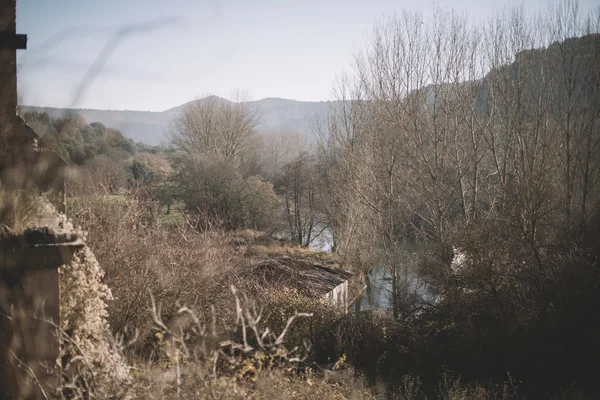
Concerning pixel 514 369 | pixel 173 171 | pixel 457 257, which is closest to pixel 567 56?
pixel 457 257

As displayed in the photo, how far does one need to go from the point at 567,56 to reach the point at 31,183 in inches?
643

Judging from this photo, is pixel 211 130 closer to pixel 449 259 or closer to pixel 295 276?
pixel 295 276

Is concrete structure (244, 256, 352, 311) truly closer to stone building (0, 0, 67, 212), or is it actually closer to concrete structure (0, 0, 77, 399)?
stone building (0, 0, 67, 212)

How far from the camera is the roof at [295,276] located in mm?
14961

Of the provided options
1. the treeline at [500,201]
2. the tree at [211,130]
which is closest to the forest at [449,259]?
the treeline at [500,201]

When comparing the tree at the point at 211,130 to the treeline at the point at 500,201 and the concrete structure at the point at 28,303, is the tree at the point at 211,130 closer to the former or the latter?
the treeline at the point at 500,201

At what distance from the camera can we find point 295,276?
15.6 meters

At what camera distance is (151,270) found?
11125 millimetres

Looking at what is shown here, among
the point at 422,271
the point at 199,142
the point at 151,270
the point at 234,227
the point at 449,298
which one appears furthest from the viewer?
the point at 199,142

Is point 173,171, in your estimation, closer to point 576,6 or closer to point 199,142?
point 199,142

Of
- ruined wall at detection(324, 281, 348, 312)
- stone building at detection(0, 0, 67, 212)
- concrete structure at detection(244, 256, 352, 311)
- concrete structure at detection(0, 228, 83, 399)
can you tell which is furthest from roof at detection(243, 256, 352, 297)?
concrete structure at detection(0, 228, 83, 399)

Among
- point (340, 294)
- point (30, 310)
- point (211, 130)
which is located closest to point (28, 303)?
point (30, 310)

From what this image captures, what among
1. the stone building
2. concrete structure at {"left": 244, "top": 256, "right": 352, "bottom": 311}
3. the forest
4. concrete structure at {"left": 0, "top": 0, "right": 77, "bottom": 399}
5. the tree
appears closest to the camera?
concrete structure at {"left": 0, "top": 0, "right": 77, "bottom": 399}

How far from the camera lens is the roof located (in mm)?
14961
